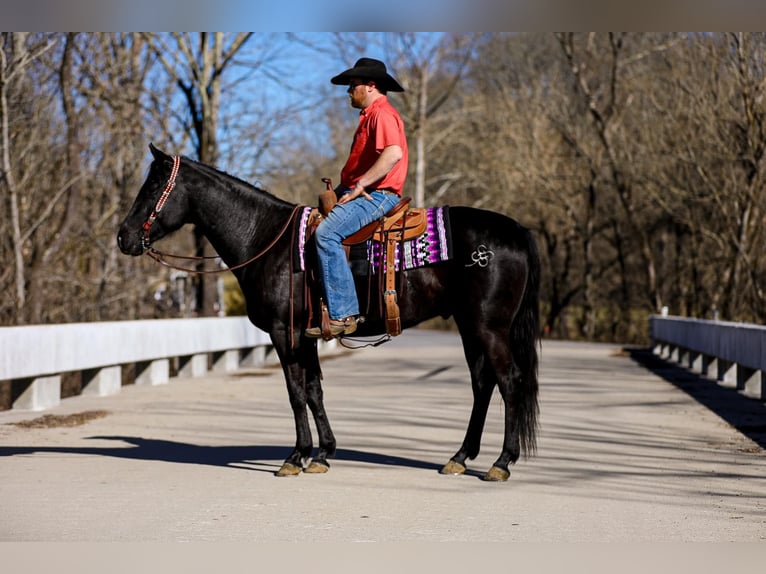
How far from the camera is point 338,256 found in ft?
30.9

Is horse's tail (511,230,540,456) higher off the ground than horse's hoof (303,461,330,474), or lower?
higher

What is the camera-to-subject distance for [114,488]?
8859 millimetres

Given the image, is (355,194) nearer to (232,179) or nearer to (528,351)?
(232,179)

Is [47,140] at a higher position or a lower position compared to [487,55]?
lower

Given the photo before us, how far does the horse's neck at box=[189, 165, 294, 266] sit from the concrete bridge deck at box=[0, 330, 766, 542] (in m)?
1.72

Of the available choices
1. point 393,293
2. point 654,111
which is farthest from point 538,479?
point 654,111

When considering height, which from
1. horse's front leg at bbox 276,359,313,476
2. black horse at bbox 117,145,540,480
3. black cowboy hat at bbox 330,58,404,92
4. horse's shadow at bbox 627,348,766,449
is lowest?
horse's shadow at bbox 627,348,766,449

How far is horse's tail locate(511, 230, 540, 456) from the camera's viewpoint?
9.66 metres

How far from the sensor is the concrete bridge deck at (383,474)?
7.30 meters

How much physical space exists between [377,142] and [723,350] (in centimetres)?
1079

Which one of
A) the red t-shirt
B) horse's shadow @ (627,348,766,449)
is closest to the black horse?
the red t-shirt

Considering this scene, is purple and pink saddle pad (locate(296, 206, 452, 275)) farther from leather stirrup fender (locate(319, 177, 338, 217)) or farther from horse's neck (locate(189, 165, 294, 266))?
horse's neck (locate(189, 165, 294, 266))

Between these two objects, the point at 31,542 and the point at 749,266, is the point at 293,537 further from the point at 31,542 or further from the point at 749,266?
the point at 749,266

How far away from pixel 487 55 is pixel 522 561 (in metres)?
52.4
